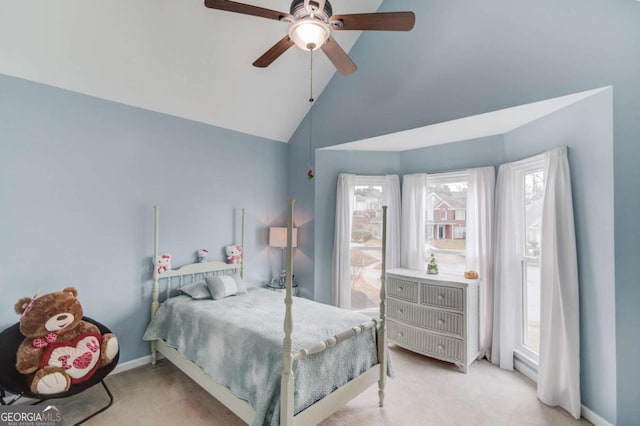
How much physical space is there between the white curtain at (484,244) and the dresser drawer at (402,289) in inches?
28.4

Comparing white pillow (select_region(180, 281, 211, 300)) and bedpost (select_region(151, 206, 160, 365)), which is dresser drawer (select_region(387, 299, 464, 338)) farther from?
bedpost (select_region(151, 206, 160, 365))

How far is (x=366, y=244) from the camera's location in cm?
418

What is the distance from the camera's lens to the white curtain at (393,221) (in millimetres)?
3980

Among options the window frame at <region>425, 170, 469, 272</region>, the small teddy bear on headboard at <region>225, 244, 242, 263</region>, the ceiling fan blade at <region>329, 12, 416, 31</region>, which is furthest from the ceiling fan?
the small teddy bear on headboard at <region>225, 244, 242, 263</region>

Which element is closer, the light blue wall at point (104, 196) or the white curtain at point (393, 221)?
the light blue wall at point (104, 196)

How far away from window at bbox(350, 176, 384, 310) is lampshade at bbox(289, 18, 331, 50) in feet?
8.06

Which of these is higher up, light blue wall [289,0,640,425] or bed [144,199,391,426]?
light blue wall [289,0,640,425]

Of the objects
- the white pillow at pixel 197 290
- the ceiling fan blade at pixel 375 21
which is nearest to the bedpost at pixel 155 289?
the white pillow at pixel 197 290

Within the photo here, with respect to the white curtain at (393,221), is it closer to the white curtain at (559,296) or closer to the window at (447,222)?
the window at (447,222)

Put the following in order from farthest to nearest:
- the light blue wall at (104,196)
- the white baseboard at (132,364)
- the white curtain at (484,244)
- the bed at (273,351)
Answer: the white curtain at (484,244)
the white baseboard at (132,364)
the light blue wall at (104,196)
the bed at (273,351)

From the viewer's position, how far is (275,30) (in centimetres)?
305

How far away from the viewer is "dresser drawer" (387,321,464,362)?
3062 millimetres

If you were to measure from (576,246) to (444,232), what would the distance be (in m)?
1.48

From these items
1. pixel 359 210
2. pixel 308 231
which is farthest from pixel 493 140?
pixel 308 231
